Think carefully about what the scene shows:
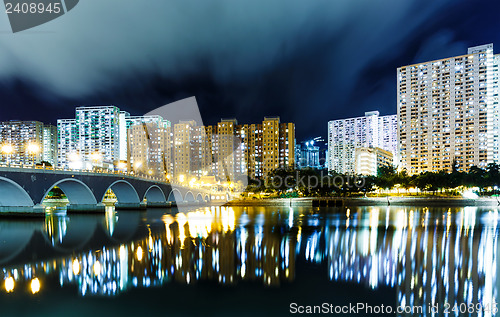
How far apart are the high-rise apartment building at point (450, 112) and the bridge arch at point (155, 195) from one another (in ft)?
347

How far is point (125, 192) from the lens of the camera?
2276 inches

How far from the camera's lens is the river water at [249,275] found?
11.9 metres

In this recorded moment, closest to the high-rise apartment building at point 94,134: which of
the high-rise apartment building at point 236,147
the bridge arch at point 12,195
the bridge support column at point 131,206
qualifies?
the high-rise apartment building at point 236,147

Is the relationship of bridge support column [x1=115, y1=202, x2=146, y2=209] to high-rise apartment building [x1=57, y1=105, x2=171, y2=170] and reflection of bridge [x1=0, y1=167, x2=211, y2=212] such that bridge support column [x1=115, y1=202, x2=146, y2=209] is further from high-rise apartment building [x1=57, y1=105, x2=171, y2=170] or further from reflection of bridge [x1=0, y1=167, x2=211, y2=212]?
high-rise apartment building [x1=57, y1=105, x2=171, y2=170]

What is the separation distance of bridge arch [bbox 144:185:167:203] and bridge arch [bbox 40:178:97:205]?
58.7ft

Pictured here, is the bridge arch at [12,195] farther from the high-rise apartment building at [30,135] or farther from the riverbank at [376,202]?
the high-rise apartment building at [30,135]

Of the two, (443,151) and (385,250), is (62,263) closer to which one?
(385,250)

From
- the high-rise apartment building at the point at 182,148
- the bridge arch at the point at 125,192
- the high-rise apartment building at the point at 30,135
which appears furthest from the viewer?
the high-rise apartment building at the point at 30,135

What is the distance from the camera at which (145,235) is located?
2892 centimetres

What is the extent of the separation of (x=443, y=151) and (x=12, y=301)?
15479cm

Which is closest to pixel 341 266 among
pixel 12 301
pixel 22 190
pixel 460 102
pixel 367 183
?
pixel 12 301

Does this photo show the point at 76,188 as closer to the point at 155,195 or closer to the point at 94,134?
the point at 155,195

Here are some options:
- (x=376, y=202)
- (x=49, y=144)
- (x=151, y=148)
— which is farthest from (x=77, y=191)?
(x=49, y=144)

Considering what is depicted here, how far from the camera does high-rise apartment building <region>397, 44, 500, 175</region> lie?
131250 millimetres
